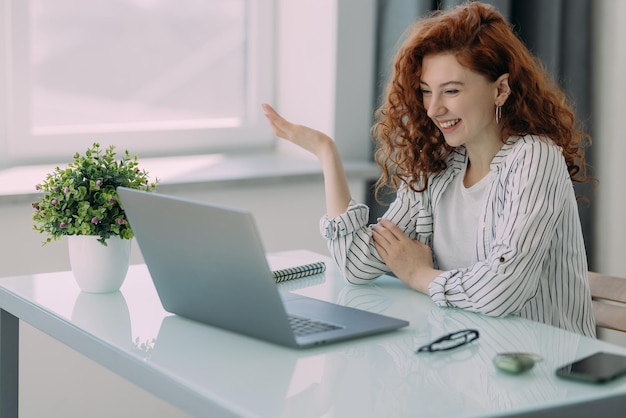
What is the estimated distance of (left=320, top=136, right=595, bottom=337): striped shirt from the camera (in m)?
1.70

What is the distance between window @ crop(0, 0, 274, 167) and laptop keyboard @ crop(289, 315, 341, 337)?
1.46 meters

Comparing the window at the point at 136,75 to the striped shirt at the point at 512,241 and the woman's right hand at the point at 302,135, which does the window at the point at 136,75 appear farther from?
the striped shirt at the point at 512,241

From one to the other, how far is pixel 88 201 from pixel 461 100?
0.69 meters

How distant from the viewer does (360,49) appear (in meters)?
3.04

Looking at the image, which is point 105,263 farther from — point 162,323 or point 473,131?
point 473,131

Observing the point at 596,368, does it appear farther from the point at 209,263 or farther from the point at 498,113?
the point at 498,113

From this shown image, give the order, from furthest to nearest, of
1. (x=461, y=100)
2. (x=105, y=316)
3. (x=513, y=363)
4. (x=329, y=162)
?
(x=329, y=162), (x=461, y=100), (x=105, y=316), (x=513, y=363)

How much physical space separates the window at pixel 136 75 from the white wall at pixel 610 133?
0.97 metres

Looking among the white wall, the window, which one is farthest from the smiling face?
the window

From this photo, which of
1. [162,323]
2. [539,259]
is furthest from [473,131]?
[162,323]

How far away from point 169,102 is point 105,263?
1360mm

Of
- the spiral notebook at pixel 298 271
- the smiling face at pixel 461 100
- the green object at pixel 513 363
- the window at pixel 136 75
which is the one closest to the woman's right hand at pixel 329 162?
the spiral notebook at pixel 298 271

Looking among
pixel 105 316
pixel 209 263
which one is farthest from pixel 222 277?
pixel 105 316

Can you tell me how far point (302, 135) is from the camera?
2.02 m
